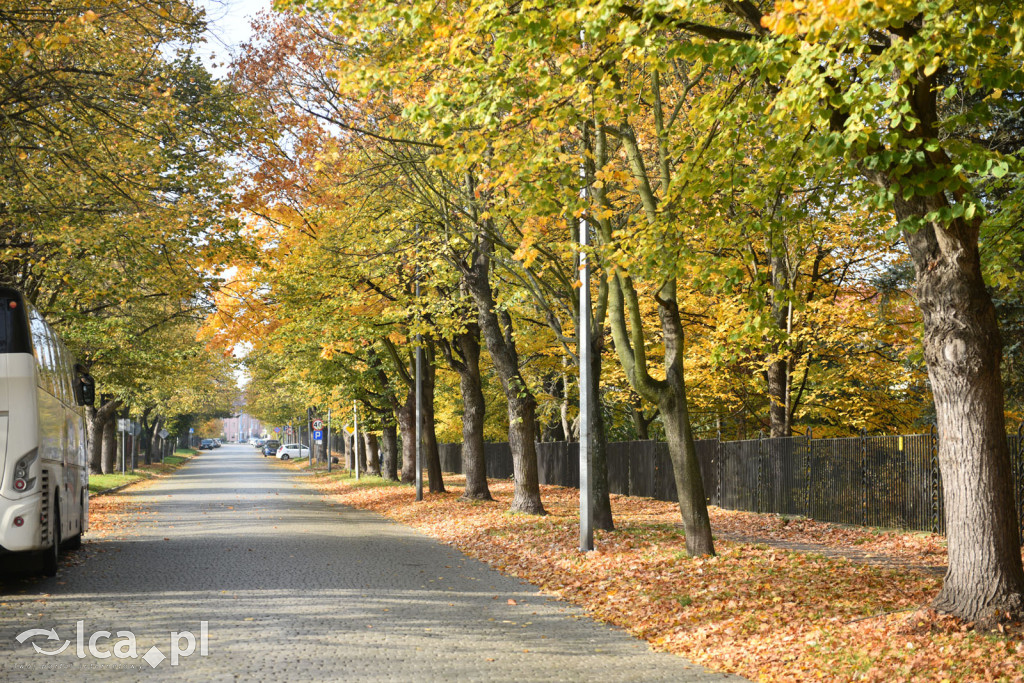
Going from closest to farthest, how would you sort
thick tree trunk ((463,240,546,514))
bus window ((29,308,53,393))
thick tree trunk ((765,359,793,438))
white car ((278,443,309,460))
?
bus window ((29,308,53,393))
thick tree trunk ((463,240,546,514))
thick tree trunk ((765,359,793,438))
white car ((278,443,309,460))

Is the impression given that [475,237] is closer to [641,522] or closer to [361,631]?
[641,522]

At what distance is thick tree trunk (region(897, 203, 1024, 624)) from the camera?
27.6 feet

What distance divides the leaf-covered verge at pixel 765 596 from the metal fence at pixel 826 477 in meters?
0.58

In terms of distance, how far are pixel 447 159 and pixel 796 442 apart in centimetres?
1289

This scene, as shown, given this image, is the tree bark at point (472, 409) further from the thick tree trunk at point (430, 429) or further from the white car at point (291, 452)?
the white car at point (291, 452)

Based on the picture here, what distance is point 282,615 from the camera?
32.3 feet

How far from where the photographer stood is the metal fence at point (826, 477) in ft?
57.6

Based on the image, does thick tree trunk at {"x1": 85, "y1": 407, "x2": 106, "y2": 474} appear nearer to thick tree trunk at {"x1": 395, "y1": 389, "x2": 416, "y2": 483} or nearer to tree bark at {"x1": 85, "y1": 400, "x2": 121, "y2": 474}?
tree bark at {"x1": 85, "y1": 400, "x2": 121, "y2": 474}

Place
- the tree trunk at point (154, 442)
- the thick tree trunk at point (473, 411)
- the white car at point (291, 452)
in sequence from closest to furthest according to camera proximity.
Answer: the thick tree trunk at point (473, 411), the tree trunk at point (154, 442), the white car at point (291, 452)

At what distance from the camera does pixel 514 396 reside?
21812mm

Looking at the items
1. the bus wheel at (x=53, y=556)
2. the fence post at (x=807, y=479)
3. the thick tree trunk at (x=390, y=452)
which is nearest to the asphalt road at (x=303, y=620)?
the bus wheel at (x=53, y=556)

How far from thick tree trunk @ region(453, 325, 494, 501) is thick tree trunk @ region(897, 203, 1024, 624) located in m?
17.7

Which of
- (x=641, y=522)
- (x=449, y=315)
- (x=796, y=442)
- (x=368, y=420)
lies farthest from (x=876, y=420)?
(x=368, y=420)

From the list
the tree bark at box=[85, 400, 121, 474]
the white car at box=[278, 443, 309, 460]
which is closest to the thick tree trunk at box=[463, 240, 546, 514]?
the tree bark at box=[85, 400, 121, 474]
